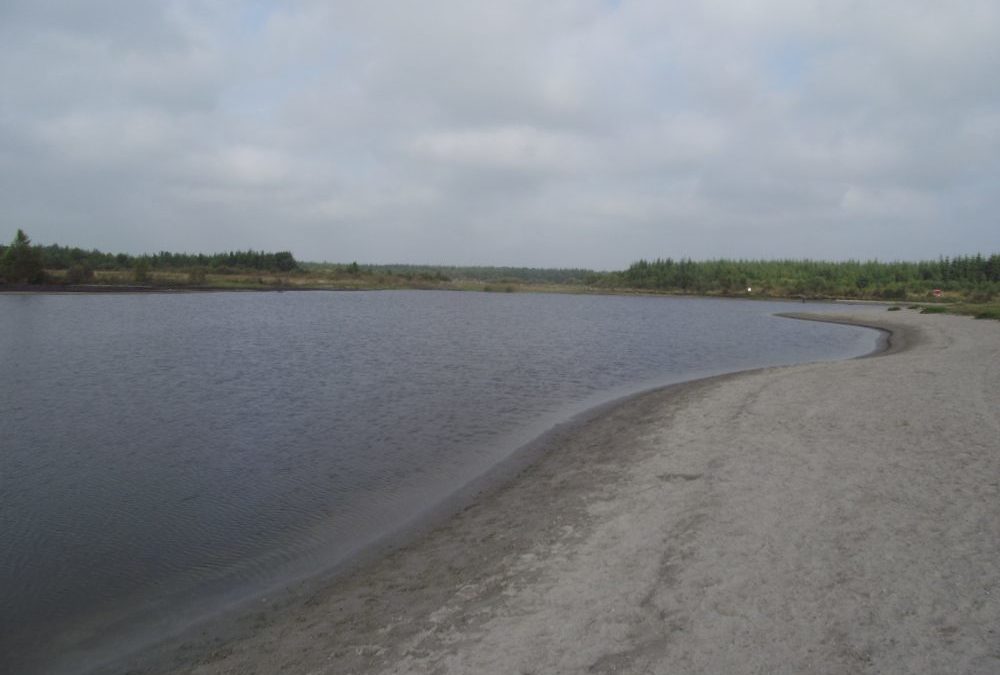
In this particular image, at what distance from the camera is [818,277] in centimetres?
11212

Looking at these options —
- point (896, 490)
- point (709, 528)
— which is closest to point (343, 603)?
point (709, 528)

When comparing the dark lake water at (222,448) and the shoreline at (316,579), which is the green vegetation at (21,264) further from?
the shoreline at (316,579)

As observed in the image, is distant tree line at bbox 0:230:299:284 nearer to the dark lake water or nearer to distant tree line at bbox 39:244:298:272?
distant tree line at bbox 39:244:298:272

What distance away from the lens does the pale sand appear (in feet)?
13.5

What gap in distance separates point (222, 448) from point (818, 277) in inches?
4711

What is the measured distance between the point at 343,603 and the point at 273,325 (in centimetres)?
3060

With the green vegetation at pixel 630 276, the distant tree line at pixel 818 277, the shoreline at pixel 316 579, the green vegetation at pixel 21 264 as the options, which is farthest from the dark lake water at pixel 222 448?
the distant tree line at pixel 818 277

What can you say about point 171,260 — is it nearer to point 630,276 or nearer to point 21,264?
point 21,264

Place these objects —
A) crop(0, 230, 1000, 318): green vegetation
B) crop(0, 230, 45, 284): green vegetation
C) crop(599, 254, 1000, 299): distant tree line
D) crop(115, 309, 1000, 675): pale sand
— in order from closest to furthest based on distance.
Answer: crop(115, 309, 1000, 675): pale sand, crop(0, 230, 45, 284): green vegetation, crop(0, 230, 1000, 318): green vegetation, crop(599, 254, 1000, 299): distant tree line

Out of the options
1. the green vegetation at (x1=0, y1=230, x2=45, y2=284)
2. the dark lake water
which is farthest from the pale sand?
the green vegetation at (x1=0, y1=230, x2=45, y2=284)

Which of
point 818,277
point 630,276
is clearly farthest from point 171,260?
point 818,277

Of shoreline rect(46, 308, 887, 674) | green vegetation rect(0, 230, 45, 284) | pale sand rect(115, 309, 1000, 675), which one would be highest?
green vegetation rect(0, 230, 45, 284)

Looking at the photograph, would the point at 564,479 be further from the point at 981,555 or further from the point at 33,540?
the point at 33,540

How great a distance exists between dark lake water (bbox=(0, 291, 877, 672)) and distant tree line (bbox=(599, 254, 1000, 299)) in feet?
266
